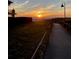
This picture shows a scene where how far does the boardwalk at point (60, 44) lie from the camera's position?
1928 mm

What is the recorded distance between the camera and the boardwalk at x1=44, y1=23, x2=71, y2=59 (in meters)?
1.93

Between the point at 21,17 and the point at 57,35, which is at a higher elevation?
the point at 21,17

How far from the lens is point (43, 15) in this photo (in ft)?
6.41

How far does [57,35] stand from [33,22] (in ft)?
1.00

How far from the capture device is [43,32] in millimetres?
1909

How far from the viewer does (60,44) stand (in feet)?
6.36

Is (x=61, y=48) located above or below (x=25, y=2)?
below

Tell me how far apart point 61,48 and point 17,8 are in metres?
0.66
